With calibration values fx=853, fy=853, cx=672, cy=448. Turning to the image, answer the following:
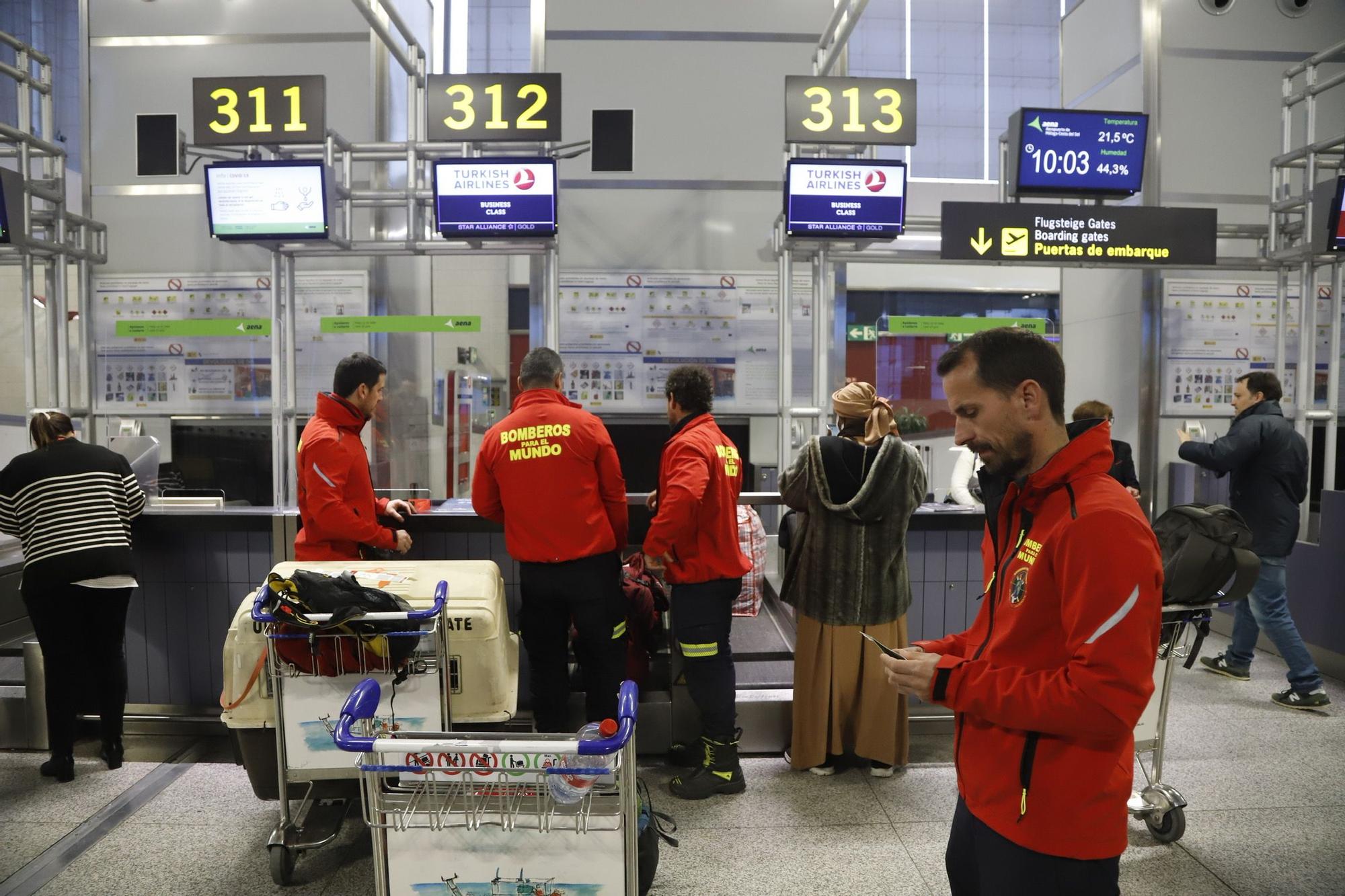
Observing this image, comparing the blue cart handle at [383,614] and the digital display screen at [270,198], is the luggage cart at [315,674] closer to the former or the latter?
the blue cart handle at [383,614]

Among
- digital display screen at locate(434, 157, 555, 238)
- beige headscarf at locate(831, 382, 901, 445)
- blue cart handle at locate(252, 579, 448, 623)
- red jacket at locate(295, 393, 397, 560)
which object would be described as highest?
digital display screen at locate(434, 157, 555, 238)

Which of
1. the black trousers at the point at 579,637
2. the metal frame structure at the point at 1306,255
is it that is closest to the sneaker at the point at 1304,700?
the metal frame structure at the point at 1306,255

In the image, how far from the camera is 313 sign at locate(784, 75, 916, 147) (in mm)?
4961

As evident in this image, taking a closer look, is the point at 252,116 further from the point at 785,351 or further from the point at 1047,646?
the point at 1047,646

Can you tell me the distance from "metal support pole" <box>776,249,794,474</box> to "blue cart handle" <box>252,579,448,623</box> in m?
3.06

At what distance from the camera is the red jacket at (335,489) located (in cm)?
316

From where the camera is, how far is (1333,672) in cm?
466

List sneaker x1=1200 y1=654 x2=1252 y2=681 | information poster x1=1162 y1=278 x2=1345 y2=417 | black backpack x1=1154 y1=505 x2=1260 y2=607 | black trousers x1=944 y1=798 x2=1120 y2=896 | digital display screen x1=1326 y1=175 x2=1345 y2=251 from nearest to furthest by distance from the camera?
black trousers x1=944 y1=798 x2=1120 y2=896 → black backpack x1=1154 y1=505 x2=1260 y2=607 → sneaker x1=1200 y1=654 x2=1252 y2=681 → digital display screen x1=1326 y1=175 x2=1345 y2=251 → information poster x1=1162 y1=278 x2=1345 y2=417

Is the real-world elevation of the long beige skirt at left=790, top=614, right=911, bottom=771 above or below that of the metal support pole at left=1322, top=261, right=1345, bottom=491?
below

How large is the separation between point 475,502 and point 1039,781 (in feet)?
7.83

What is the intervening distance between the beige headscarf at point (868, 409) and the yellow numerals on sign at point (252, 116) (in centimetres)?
379

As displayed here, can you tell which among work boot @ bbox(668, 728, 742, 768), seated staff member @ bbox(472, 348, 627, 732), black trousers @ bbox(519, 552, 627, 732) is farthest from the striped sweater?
work boot @ bbox(668, 728, 742, 768)

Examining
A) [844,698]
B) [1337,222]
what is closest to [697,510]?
[844,698]

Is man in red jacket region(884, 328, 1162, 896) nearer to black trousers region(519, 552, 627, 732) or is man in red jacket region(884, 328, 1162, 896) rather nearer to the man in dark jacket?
black trousers region(519, 552, 627, 732)
